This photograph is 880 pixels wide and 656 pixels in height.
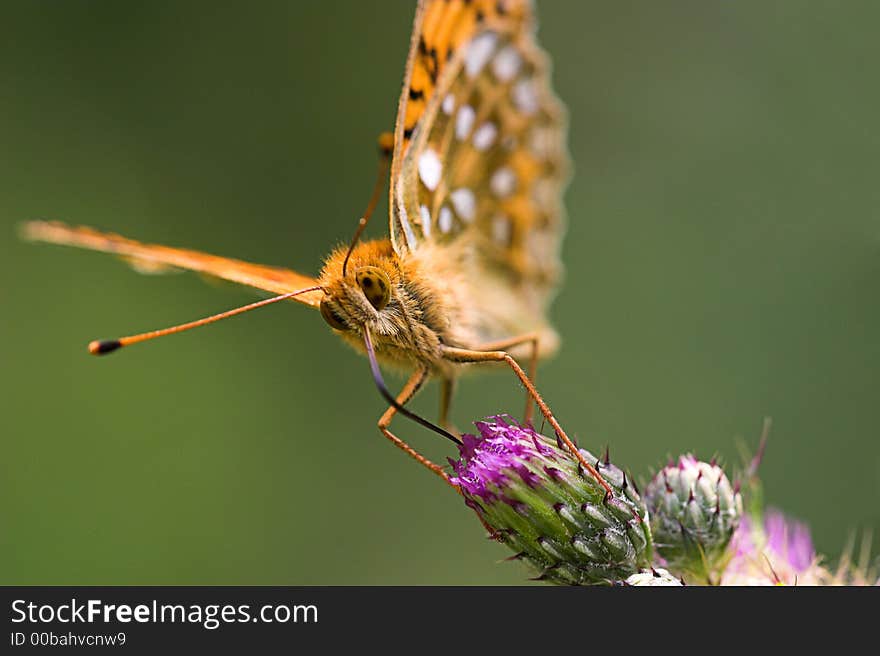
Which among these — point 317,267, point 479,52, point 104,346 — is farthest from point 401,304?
point 317,267

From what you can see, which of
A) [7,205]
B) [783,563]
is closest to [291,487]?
[7,205]

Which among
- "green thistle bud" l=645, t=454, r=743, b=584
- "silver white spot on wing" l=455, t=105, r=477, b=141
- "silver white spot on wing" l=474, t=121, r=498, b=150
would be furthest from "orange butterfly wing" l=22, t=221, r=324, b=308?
"green thistle bud" l=645, t=454, r=743, b=584

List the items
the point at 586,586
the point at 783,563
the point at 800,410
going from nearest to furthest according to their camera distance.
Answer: the point at 586,586 < the point at 783,563 < the point at 800,410

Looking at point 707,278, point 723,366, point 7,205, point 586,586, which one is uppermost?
point 7,205

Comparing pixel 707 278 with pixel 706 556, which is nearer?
pixel 706 556

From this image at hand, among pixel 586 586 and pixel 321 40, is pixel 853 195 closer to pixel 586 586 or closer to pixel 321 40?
pixel 321 40

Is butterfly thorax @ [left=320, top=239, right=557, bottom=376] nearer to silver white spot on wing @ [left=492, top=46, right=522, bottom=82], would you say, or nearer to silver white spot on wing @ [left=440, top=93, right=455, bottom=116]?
silver white spot on wing @ [left=440, top=93, right=455, bottom=116]

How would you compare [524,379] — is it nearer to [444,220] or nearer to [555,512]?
[555,512]
